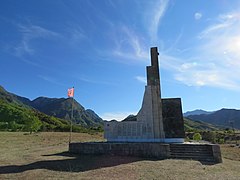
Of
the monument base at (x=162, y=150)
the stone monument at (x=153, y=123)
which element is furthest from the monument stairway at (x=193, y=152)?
the stone monument at (x=153, y=123)

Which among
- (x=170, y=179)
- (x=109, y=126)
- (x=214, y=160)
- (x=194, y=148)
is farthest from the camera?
(x=109, y=126)

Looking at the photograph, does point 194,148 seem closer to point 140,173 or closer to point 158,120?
point 158,120

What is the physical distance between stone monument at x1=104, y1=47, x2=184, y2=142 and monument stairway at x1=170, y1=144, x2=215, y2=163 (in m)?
3.14

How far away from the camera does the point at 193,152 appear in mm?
15641

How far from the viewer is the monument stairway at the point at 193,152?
48.7 ft

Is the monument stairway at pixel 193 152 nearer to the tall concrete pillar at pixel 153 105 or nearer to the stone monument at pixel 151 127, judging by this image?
the stone monument at pixel 151 127

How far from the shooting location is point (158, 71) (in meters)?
21.5

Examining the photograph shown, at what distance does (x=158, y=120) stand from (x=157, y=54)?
658 cm

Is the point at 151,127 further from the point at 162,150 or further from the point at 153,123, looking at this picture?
the point at 162,150

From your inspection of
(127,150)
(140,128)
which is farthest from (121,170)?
(140,128)

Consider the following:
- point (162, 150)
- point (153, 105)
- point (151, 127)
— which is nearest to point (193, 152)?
point (162, 150)

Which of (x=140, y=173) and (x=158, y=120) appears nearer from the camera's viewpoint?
(x=140, y=173)

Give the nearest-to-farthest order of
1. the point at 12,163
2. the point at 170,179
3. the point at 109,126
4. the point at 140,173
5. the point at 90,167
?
the point at 170,179 → the point at 140,173 → the point at 90,167 → the point at 12,163 → the point at 109,126

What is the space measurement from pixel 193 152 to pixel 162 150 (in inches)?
89.1
